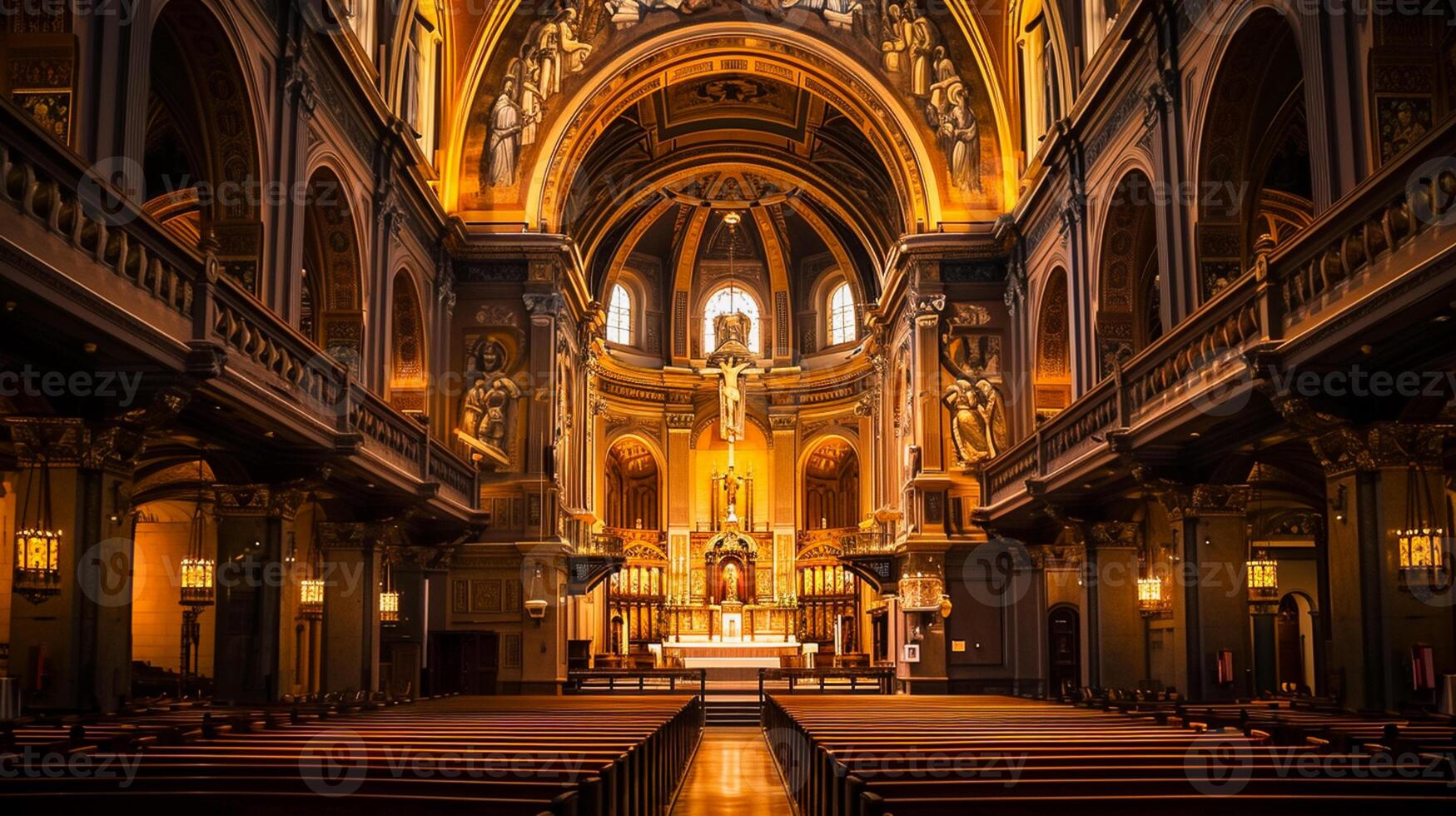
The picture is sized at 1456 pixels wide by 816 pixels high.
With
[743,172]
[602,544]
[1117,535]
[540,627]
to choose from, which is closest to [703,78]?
[743,172]

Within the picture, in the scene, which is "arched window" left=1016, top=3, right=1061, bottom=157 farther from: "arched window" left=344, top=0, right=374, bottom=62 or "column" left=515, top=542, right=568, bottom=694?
"column" left=515, top=542, right=568, bottom=694

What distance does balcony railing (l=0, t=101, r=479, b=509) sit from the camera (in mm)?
10266

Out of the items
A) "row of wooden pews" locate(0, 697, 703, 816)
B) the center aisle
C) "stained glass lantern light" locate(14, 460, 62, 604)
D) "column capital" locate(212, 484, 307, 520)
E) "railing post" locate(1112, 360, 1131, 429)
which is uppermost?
"railing post" locate(1112, 360, 1131, 429)

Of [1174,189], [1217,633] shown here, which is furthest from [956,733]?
[1174,189]

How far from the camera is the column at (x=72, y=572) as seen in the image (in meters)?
13.0

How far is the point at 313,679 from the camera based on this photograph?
24375mm

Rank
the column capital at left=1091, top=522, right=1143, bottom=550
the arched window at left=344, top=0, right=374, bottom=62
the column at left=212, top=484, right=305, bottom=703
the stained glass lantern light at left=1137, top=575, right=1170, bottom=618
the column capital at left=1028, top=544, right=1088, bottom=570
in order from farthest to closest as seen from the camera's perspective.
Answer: the column capital at left=1028, top=544, right=1088, bottom=570 < the arched window at left=344, top=0, right=374, bottom=62 < the column capital at left=1091, top=522, right=1143, bottom=550 < the stained glass lantern light at left=1137, top=575, right=1170, bottom=618 < the column at left=212, top=484, right=305, bottom=703

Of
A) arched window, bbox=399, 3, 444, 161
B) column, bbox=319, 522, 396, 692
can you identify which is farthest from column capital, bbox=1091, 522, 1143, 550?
arched window, bbox=399, 3, 444, 161

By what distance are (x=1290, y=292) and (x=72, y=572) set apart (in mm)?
11995

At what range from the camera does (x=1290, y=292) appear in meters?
13.2

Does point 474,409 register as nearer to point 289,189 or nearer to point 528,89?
point 528,89

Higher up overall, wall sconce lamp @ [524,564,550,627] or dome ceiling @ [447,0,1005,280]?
dome ceiling @ [447,0,1005,280]

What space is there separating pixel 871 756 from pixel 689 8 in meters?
28.4

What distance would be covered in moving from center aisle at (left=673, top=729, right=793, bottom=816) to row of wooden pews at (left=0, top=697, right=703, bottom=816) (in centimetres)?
92
